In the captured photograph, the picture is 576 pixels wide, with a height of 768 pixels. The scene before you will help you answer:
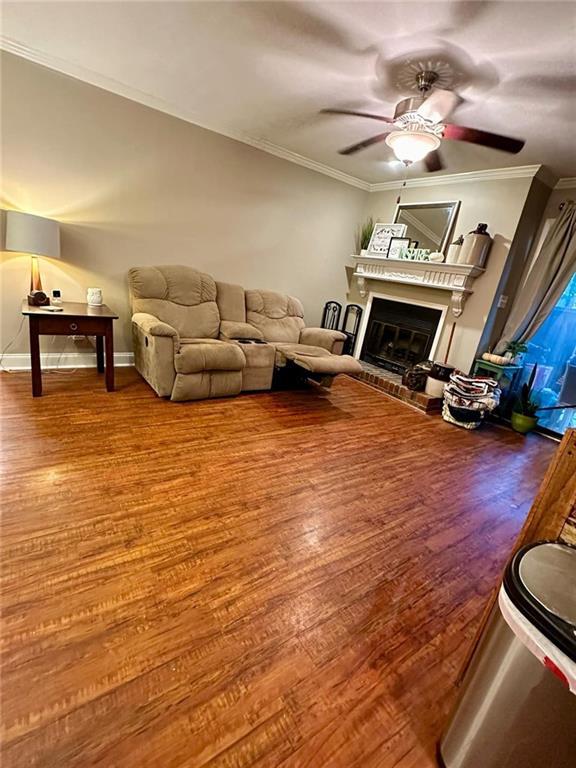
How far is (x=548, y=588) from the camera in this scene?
796 mm

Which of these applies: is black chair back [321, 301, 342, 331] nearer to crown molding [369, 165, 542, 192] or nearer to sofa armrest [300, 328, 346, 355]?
sofa armrest [300, 328, 346, 355]

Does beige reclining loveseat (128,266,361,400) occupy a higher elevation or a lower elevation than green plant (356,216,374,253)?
lower

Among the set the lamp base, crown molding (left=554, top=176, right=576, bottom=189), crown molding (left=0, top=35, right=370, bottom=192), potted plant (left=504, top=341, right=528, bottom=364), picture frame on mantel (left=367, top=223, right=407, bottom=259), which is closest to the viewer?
crown molding (left=0, top=35, right=370, bottom=192)

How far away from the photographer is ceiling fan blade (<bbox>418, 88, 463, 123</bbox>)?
232cm

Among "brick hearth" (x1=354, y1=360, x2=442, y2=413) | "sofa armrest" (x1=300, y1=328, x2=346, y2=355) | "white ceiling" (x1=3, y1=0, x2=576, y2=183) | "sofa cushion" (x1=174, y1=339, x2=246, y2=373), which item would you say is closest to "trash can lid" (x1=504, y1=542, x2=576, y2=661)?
"white ceiling" (x1=3, y1=0, x2=576, y2=183)

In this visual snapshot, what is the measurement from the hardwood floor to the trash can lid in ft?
2.13

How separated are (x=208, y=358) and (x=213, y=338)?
790 millimetres

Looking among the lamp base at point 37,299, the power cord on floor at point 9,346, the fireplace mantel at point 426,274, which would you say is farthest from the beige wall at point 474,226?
the power cord on floor at point 9,346

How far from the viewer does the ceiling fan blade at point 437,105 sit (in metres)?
2.32

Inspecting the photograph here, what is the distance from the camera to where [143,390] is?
3.21 meters

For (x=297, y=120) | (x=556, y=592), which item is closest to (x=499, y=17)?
(x=297, y=120)

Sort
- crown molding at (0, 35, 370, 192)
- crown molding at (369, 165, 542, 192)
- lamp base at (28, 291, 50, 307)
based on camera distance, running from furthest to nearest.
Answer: crown molding at (369, 165, 542, 192)
lamp base at (28, 291, 50, 307)
crown molding at (0, 35, 370, 192)

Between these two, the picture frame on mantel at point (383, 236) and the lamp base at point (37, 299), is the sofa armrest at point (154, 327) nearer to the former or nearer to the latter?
the lamp base at point (37, 299)

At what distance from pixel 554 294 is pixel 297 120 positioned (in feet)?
10.5
